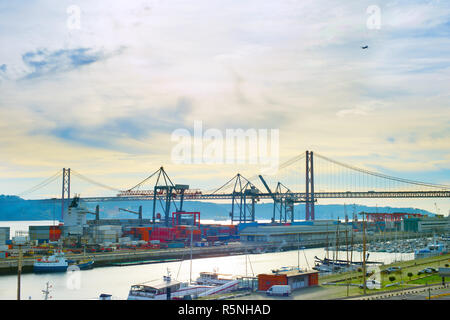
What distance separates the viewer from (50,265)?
3262cm

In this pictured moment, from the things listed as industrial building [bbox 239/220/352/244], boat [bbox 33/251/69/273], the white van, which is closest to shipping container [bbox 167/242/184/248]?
industrial building [bbox 239/220/352/244]

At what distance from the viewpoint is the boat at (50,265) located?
1272 inches

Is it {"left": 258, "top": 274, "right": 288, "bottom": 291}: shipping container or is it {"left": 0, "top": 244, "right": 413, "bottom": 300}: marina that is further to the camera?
{"left": 0, "top": 244, "right": 413, "bottom": 300}: marina

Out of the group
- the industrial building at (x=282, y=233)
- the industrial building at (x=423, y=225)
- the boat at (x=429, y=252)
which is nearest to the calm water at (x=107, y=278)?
the boat at (x=429, y=252)

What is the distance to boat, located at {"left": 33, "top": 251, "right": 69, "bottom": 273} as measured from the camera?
32312 millimetres

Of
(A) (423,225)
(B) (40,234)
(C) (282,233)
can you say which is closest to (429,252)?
(C) (282,233)

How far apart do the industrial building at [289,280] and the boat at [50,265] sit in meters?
18.6

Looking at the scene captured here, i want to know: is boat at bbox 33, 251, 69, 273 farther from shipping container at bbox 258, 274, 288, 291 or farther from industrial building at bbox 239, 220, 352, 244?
industrial building at bbox 239, 220, 352, 244

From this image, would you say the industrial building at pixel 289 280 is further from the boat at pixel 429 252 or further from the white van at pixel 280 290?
the boat at pixel 429 252

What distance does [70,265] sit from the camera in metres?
33.9

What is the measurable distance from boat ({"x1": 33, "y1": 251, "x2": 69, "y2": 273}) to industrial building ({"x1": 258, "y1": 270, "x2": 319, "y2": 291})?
18.6 m

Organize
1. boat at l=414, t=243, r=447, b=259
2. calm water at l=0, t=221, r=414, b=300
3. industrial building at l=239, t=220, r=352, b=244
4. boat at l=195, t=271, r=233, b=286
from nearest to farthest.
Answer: calm water at l=0, t=221, r=414, b=300, boat at l=195, t=271, r=233, b=286, boat at l=414, t=243, r=447, b=259, industrial building at l=239, t=220, r=352, b=244
